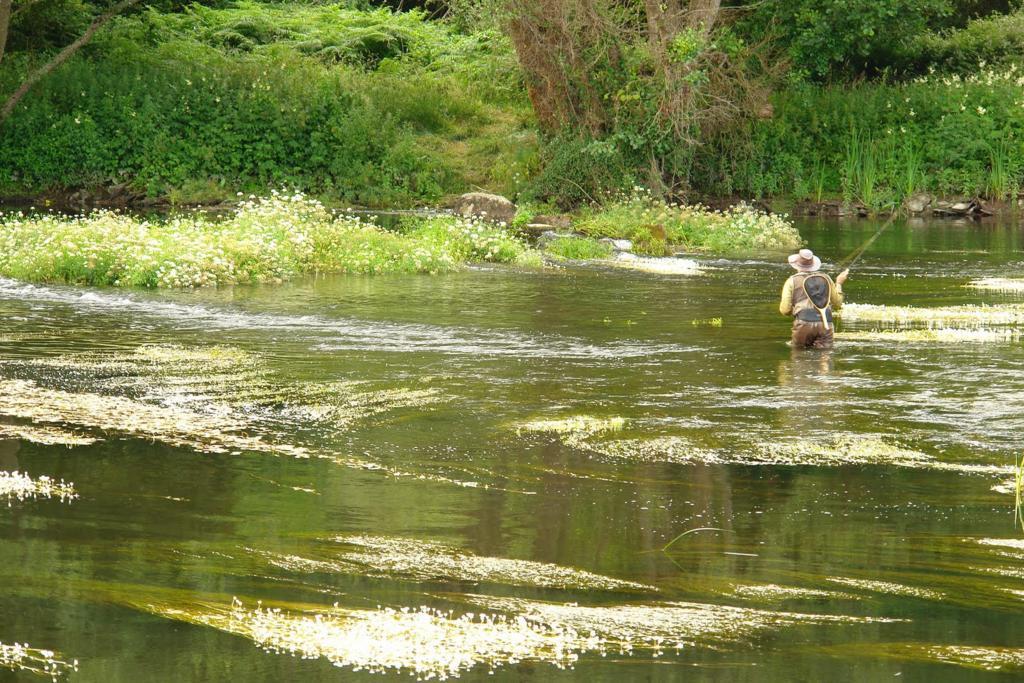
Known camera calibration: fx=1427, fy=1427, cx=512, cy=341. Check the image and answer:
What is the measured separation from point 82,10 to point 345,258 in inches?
865

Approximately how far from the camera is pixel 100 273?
2025 centimetres

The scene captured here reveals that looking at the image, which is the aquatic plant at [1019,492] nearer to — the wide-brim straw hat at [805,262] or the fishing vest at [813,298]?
the fishing vest at [813,298]

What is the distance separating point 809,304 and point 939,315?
3.57 m

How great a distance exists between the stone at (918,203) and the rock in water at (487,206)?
10.6 m

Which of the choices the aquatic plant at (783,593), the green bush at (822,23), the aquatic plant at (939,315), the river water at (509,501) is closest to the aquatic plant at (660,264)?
the aquatic plant at (939,315)

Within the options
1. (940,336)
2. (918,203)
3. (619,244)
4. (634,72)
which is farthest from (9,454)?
(918,203)

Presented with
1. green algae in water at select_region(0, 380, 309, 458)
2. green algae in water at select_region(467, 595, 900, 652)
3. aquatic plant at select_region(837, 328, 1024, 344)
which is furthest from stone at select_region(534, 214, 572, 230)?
green algae in water at select_region(467, 595, 900, 652)

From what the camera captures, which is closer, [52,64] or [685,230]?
[685,230]

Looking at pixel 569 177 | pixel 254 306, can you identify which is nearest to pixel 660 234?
pixel 569 177

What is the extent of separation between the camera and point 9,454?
9.59 metres

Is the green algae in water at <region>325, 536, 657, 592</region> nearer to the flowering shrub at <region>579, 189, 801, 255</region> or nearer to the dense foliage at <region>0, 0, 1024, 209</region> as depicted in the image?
the flowering shrub at <region>579, 189, 801, 255</region>

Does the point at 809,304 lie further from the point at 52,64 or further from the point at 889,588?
the point at 52,64

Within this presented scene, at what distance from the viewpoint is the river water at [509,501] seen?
6129 millimetres

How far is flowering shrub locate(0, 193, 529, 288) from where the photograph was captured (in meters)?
20.1
